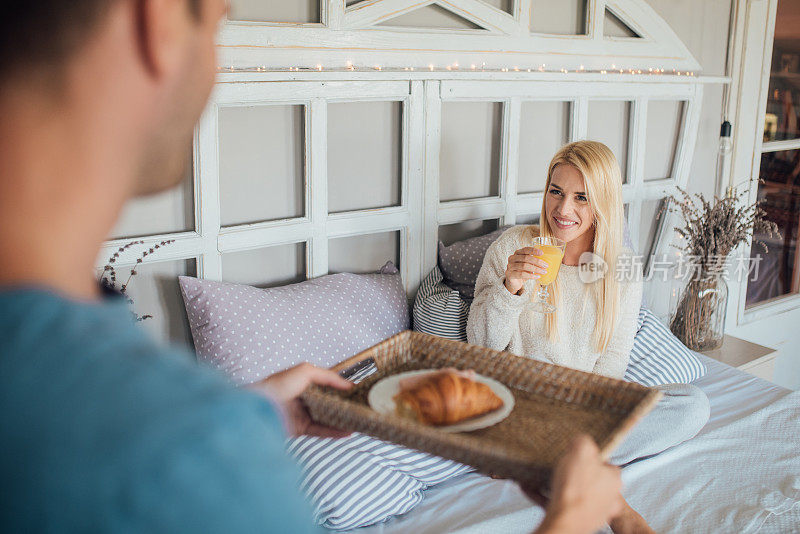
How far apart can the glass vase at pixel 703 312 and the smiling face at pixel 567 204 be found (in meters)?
0.87

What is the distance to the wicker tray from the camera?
0.88 metres

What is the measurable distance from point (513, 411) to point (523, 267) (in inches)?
37.4

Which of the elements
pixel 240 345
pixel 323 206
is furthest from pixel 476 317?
pixel 240 345

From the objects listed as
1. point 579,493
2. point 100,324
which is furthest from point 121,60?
point 579,493

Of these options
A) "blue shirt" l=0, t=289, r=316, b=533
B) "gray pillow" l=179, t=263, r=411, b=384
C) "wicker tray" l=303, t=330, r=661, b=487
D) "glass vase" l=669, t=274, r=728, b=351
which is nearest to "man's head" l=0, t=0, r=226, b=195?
"blue shirt" l=0, t=289, r=316, b=533

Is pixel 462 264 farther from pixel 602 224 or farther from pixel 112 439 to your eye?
pixel 112 439

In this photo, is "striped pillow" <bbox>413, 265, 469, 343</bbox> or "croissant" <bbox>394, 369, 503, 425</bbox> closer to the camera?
"croissant" <bbox>394, 369, 503, 425</bbox>

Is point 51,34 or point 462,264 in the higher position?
point 51,34

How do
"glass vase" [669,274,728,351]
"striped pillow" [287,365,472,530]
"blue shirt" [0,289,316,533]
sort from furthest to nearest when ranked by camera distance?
1. "glass vase" [669,274,728,351]
2. "striped pillow" [287,365,472,530]
3. "blue shirt" [0,289,316,533]

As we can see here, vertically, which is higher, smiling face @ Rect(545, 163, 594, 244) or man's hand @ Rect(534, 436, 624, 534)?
smiling face @ Rect(545, 163, 594, 244)

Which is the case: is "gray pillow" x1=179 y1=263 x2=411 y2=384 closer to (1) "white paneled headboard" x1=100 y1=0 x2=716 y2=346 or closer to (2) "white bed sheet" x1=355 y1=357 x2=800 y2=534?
(1) "white paneled headboard" x1=100 y1=0 x2=716 y2=346

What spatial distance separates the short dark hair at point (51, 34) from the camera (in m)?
0.43

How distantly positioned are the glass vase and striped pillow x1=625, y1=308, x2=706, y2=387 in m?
0.35

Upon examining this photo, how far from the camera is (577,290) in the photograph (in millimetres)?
2264
